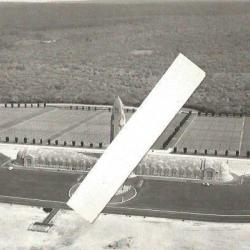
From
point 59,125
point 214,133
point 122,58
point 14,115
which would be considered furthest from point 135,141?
point 122,58

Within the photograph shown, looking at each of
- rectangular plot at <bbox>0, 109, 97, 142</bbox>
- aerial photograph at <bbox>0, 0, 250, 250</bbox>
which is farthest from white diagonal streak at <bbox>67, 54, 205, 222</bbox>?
rectangular plot at <bbox>0, 109, 97, 142</bbox>

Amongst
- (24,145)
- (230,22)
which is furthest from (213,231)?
(230,22)

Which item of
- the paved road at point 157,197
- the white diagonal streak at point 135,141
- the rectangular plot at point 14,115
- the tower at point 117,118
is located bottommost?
the rectangular plot at point 14,115

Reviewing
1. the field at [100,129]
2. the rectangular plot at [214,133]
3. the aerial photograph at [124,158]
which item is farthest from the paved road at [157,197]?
the rectangular plot at [214,133]

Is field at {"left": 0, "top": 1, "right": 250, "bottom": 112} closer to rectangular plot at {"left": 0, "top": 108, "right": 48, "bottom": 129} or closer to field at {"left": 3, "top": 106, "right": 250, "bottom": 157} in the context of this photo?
field at {"left": 3, "top": 106, "right": 250, "bottom": 157}

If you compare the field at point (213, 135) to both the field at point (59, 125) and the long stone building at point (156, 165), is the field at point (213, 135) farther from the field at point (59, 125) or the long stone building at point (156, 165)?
the long stone building at point (156, 165)

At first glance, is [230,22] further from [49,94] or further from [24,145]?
[24,145]

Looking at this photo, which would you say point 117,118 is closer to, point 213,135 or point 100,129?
point 213,135
